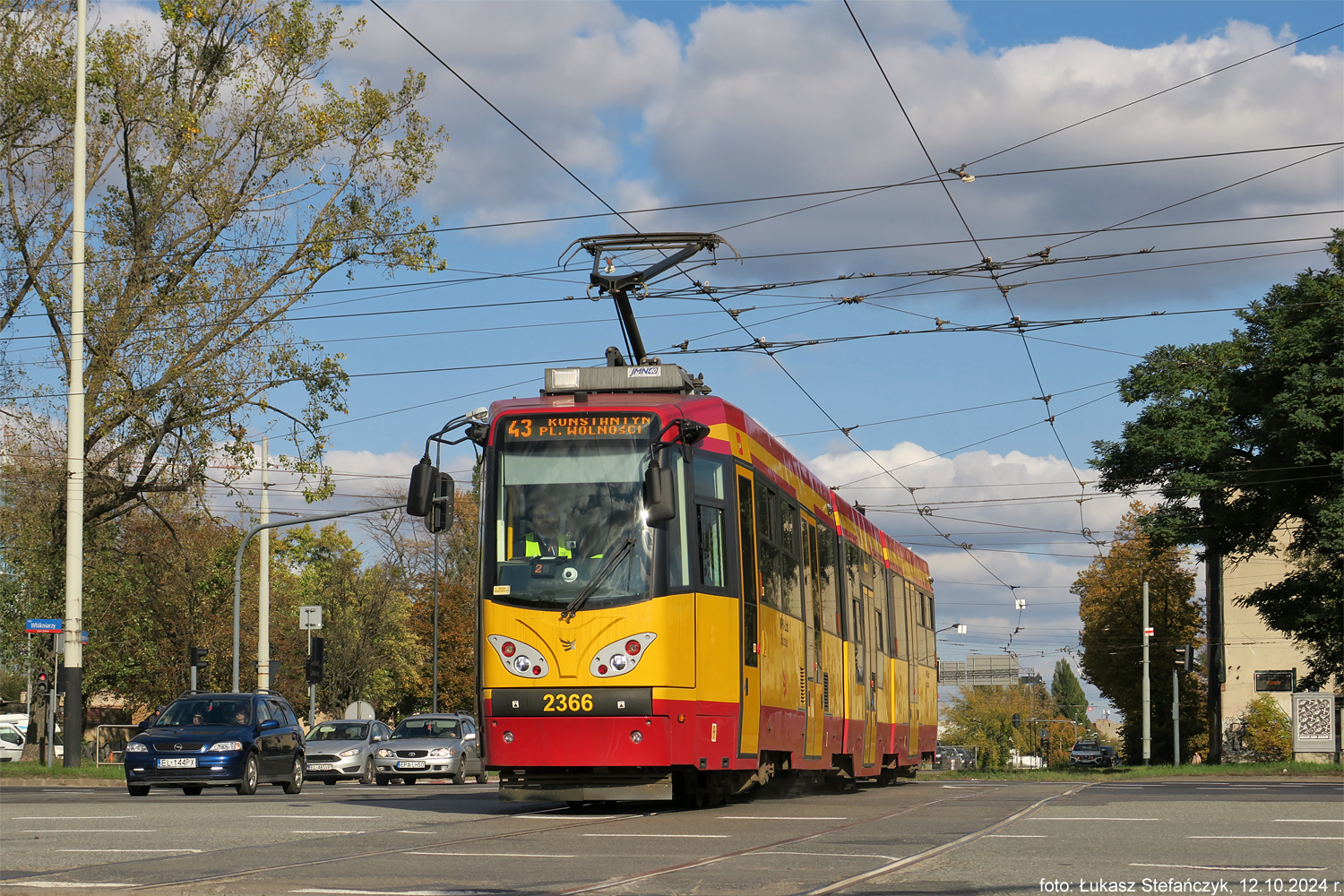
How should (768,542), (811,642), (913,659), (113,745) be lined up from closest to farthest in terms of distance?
1. (768,542)
2. (811,642)
3. (913,659)
4. (113,745)

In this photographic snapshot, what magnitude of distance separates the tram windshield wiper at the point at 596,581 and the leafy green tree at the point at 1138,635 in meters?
56.9

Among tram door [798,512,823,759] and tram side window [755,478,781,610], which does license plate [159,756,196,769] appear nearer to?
tram door [798,512,823,759]

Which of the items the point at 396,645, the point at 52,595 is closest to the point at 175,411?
the point at 52,595

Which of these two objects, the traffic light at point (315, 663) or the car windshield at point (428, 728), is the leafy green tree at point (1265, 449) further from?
the traffic light at point (315, 663)

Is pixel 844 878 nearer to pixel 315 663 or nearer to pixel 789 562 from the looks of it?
pixel 789 562

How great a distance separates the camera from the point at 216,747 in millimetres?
22031

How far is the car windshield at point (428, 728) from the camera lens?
33938 mm

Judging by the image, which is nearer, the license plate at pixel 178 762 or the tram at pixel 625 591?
A: the tram at pixel 625 591

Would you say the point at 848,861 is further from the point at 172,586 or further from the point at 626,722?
the point at 172,586

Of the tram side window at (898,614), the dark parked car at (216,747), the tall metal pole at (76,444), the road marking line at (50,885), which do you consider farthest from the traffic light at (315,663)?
the road marking line at (50,885)

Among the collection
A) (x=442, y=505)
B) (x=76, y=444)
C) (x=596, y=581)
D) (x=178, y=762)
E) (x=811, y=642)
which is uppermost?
(x=76, y=444)

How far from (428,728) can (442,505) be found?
20823 mm

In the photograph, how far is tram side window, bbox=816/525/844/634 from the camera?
61.9 ft

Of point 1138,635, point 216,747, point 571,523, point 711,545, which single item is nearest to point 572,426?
point 571,523
